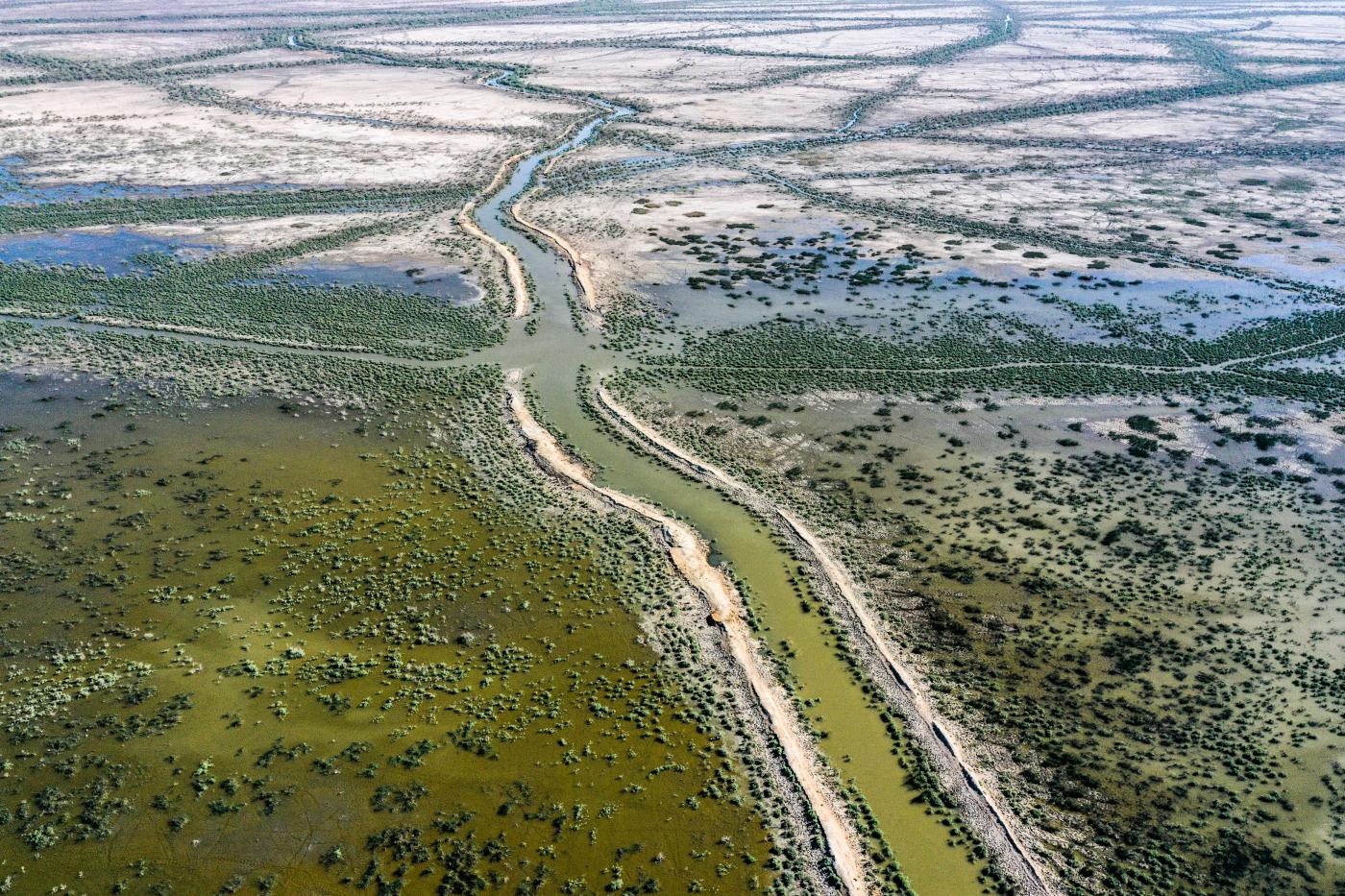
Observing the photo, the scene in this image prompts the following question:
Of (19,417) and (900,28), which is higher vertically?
(900,28)

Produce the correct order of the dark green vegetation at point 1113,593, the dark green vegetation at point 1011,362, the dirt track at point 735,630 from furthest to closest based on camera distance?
1. the dark green vegetation at point 1011,362
2. the dark green vegetation at point 1113,593
3. the dirt track at point 735,630

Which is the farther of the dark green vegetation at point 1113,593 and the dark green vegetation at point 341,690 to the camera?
the dark green vegetation at point 1113,593

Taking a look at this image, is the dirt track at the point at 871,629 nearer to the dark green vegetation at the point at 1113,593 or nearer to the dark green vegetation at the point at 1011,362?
the dark green vegetation at the point at 1113,593

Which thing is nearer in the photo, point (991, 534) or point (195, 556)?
point (195, 556)

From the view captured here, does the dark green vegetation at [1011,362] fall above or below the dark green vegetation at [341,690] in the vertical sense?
above

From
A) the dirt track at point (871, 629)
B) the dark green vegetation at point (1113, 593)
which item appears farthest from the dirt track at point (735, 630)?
the dark green vegetation at point (1113, 593)

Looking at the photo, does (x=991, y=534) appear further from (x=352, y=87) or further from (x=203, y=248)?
(x=352, y=87)

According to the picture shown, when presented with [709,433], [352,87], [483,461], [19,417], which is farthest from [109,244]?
[352,87]

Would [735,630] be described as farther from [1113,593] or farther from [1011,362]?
[1011,362]
